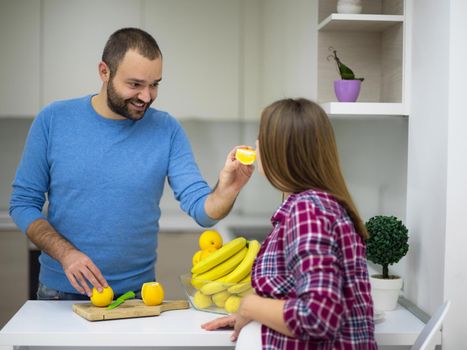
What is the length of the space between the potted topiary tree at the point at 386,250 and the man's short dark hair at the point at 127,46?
31.2 inches

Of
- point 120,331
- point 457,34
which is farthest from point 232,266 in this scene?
point 457,34

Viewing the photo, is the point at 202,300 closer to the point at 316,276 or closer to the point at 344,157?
the point at 316,276

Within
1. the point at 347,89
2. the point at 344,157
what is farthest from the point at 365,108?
the point at 344,157

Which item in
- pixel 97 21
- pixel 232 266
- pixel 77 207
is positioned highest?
pixel 97 21

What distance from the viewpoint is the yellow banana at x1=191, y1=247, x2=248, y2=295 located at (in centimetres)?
192

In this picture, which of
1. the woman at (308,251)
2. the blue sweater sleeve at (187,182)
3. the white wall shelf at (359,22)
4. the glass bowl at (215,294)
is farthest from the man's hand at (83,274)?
the white wall shelf at (359,22)

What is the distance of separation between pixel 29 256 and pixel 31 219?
1969mm

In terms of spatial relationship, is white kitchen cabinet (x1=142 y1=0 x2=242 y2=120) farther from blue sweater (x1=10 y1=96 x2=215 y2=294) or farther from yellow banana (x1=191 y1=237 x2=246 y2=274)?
yellow banana (x1=191 y1=237 x2=246 y2=274)

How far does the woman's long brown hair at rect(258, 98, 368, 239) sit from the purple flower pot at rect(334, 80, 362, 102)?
0.80 metres

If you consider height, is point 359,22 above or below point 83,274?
above

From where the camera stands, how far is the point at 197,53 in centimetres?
410

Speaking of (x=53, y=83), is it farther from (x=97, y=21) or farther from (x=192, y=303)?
(x=192, y=303)

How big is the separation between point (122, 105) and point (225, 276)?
0.57 m

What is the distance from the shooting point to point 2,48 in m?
3.99
